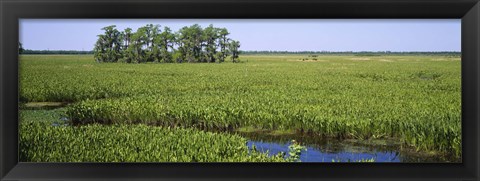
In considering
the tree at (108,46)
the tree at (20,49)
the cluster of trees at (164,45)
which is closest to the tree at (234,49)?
the cluster of trees at (164,45)

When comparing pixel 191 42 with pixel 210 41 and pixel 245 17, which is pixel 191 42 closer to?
pixel 210 41

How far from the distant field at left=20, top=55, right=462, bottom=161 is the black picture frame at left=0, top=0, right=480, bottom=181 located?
423 mm

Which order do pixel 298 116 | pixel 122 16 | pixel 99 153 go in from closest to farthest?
pixel 122 16, pixel 99 153, pixel 298 116

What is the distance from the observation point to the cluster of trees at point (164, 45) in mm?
3637

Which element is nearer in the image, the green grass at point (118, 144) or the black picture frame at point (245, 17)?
the black picture frame at point (245, 17)

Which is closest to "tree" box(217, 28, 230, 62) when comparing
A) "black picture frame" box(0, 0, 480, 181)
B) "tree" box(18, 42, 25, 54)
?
"black picture frame" box(0, 0, 480, 181)

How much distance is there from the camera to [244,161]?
3.28 metres

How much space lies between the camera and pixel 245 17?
3.06 metres

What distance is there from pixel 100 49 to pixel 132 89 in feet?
1.27

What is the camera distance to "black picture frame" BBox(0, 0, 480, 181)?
303 centimetres

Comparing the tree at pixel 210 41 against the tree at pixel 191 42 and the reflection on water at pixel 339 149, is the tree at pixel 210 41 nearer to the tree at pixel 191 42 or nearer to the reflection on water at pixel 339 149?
the tree at pixel 191 42

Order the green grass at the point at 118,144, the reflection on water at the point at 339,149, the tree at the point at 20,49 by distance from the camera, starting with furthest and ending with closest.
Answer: the reflection on water at the point at 339,149 → the green grass at the point at 118,144 → the tree at the point at 20,49

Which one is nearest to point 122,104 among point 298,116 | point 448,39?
point 298,116

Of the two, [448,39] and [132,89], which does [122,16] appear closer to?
[132,89]
